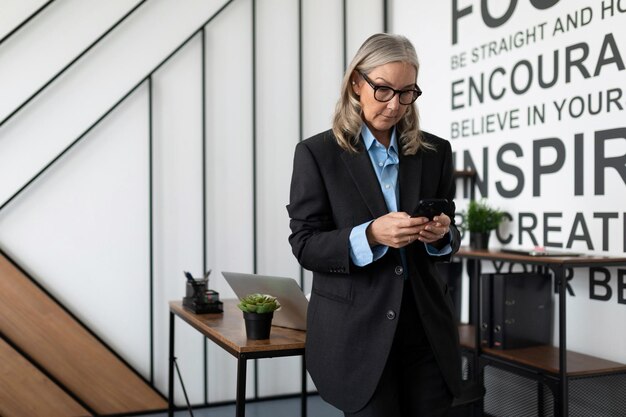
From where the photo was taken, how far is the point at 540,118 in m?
3.28

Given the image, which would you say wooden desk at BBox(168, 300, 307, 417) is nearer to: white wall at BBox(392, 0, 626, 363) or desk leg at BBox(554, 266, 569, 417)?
desk leg at BBox(554, 266, 569, 417)

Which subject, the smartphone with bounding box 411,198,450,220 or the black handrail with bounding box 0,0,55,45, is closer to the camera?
the smartphone with bounding box 411,198,450,220

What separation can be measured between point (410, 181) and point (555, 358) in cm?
171

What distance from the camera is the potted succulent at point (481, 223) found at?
3.40 metres

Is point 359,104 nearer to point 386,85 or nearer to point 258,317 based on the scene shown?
point 386,85

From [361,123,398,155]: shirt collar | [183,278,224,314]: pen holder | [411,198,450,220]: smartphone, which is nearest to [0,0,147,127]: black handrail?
[183,278,224,314]: pen holder

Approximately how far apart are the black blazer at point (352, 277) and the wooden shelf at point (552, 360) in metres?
1.35

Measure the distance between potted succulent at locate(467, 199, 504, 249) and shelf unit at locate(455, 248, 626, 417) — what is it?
6.4 inches

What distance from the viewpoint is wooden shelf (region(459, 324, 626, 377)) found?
2717 millimetres

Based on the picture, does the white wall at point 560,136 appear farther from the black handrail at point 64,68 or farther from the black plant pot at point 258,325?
the black handrail at point 64,68

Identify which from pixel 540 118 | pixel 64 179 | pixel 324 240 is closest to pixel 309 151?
pixel 324 240

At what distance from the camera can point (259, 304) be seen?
1.94 meters

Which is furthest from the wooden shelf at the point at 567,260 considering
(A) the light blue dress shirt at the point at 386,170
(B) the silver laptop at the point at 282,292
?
(A) the light blue dress shirt at the point at 386,170

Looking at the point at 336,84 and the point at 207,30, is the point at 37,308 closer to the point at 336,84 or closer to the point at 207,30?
the point at 207,30
